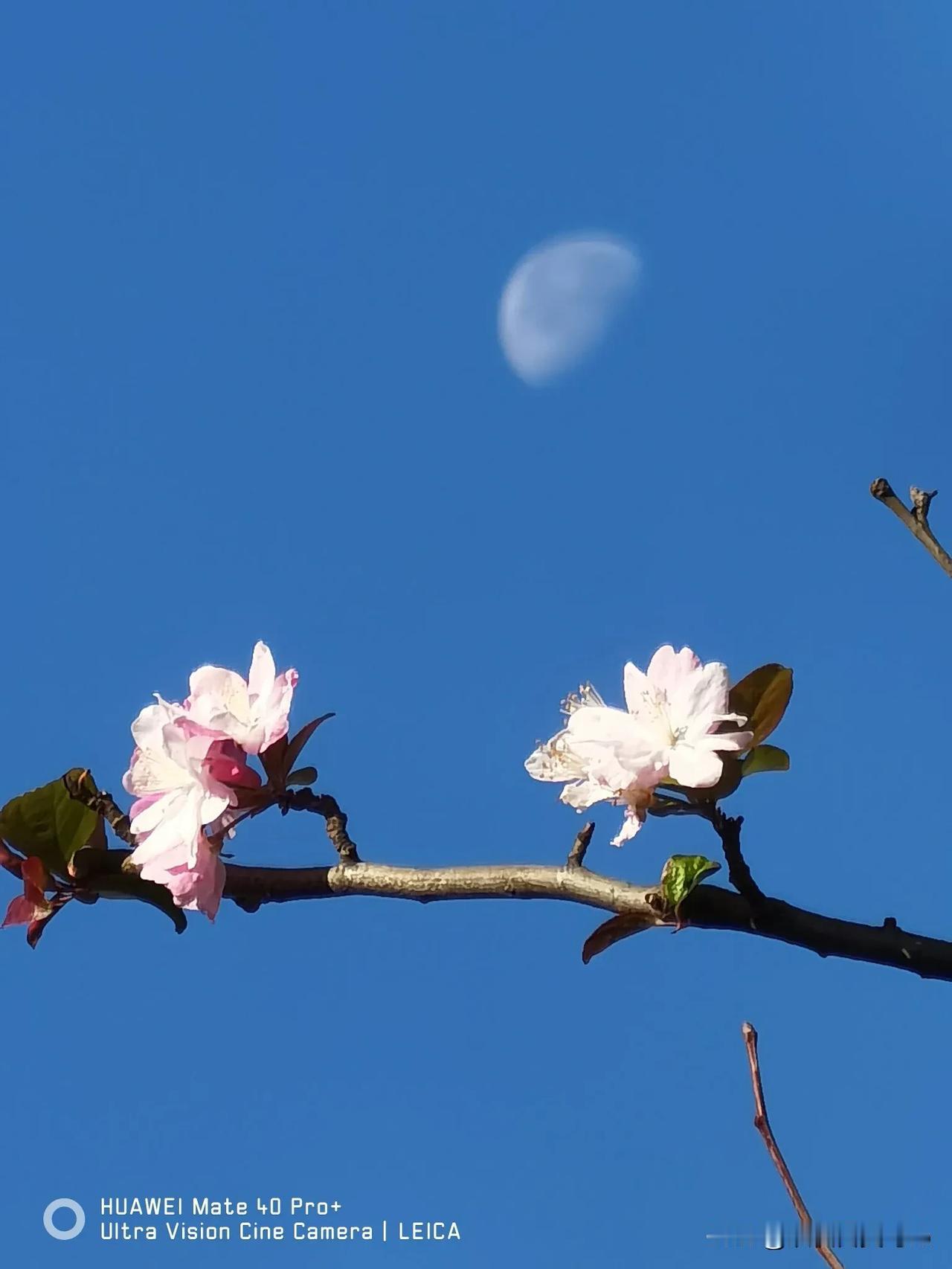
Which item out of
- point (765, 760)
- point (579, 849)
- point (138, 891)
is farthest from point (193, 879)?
point (765, 760)

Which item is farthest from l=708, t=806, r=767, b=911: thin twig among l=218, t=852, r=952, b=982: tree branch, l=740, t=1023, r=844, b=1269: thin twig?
l=740, t=1023, r=844, b=1269: thin twig

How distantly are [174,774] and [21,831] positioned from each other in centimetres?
18

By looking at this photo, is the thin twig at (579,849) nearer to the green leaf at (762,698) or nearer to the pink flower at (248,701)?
the green leaf at (762,698)

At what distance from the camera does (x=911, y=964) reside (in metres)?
1.01

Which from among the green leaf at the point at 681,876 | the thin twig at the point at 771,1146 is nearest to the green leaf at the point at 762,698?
the green leaf at the point at 681,876

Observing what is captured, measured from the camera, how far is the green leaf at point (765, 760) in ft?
3.93

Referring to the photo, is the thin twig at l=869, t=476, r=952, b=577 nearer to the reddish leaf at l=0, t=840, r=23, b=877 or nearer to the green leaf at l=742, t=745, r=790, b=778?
the green leaf at l=742, t=745, r=790, b=778

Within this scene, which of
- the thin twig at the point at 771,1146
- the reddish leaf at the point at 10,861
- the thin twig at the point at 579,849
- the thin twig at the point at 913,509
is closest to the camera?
the thin twig at the point at 771,1146

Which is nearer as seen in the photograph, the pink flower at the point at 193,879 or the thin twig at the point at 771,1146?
the thin twig at the point at 771,1146

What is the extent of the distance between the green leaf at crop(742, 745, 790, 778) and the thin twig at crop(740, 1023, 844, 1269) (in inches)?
14.4

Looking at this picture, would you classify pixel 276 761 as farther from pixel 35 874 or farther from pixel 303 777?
pixel 35 874

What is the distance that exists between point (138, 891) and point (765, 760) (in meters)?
0.67

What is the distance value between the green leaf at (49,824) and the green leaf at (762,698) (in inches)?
27.7

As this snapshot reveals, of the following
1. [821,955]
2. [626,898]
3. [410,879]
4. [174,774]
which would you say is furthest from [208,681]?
[821,955]
